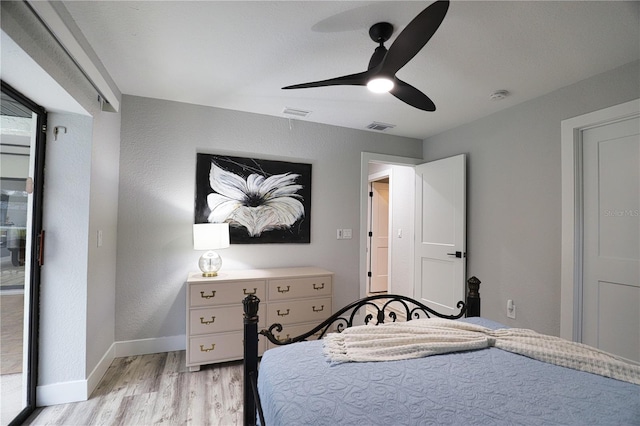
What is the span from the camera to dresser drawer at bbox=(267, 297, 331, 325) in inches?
105

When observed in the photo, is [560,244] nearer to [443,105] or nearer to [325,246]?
[443,105]

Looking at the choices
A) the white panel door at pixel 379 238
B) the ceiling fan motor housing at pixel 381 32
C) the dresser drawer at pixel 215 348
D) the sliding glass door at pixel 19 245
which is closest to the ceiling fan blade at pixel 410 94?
the ceiling fan motor housing at pixel 381 32

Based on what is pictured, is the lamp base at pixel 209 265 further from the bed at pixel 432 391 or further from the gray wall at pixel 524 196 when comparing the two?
the gray wall at pixel 524 196

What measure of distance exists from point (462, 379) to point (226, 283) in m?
1.93

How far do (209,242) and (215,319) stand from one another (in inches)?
25.5

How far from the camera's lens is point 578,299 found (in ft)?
7.58

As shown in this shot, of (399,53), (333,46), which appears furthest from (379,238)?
(399,53)

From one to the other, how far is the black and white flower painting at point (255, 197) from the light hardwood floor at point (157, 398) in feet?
3.91

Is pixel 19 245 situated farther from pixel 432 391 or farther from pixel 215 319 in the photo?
pixel 432 391

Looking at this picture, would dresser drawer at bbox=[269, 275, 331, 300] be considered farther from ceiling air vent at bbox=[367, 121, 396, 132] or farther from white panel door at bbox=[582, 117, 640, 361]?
white panel door at bbox=[582, 117, 640, 361]

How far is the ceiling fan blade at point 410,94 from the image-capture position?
5.74 ft

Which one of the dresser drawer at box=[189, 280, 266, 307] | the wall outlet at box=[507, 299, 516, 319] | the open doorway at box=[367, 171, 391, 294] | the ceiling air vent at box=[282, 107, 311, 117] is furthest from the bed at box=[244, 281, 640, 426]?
the open doorway at box=[367, 171, 391, 294]

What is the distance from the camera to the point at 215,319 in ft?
8.10

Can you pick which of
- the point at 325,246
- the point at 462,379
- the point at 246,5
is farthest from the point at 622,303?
the point at 246,5
